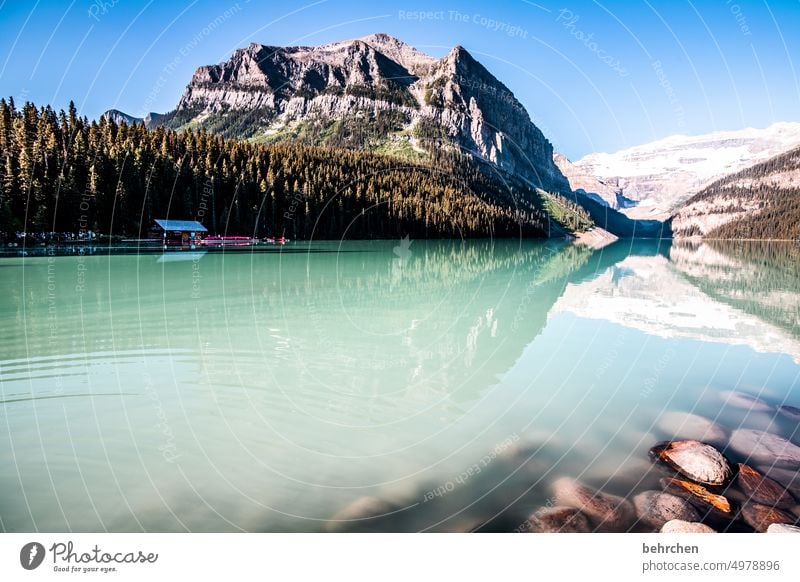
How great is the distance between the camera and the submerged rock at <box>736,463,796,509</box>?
8.31 meters

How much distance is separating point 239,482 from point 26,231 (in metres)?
66.0

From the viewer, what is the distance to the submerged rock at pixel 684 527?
23.8 feet

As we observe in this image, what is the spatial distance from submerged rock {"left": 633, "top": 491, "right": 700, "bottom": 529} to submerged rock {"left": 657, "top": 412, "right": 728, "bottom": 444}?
3.42 m

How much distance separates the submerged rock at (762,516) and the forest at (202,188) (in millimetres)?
68307

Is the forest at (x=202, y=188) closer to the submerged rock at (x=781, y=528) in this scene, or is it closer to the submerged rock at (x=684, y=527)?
the submerged rock at (x=684, y=527)

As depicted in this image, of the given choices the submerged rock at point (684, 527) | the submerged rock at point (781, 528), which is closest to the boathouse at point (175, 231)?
the submerged rock at point (684, 527)

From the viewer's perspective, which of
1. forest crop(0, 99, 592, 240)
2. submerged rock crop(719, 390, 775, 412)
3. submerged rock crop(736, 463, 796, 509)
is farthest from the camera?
forest crop(0, 99, 592, 240)

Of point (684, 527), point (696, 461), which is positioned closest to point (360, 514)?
point (684, 527)

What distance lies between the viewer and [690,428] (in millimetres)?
11758

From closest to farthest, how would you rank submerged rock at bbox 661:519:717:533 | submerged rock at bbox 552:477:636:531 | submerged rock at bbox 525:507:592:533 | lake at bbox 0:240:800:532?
submerged rock at bbox 661:519:717:533 < submerged rock at bbox 525:507:592:533 < submerged rock at bbox 552:477:636:531 < lake at bbox 0:240:800:532

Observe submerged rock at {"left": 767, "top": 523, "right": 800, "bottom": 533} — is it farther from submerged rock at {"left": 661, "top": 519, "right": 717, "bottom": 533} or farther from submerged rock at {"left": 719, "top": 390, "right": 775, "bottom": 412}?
submerged rock at {"left": 719, "top": 390, "right": 775, "bottom": 412}
